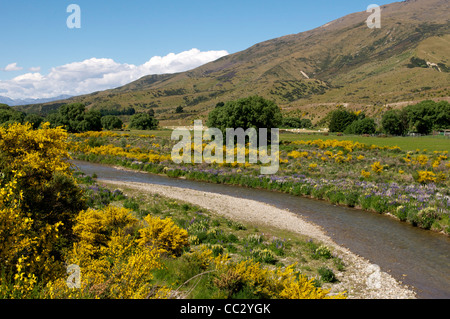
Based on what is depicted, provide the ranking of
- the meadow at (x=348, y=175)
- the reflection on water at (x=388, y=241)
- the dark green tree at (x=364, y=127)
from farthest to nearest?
the dark green tree at (x=364, y=127)
the meadow at (x=348, y=175)
the reflection on water at (x=388, y=241)

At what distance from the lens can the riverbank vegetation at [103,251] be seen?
24.5 feet

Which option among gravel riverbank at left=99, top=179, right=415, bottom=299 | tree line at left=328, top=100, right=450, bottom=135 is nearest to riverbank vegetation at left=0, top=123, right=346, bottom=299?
gravel riverbank at left=99, top=179, right=415, bottom=299

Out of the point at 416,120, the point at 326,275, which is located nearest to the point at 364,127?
the point at 416,120

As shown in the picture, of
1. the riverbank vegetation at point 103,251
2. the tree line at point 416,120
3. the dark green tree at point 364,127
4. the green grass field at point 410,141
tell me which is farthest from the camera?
the dark green tree at point 364,127

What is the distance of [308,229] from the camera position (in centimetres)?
1972

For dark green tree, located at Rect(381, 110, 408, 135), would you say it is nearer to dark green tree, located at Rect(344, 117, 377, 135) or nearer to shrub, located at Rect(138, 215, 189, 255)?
dark green tree, located at Rect(344, 117, 377, 135)

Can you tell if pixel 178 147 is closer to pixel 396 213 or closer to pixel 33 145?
pixel 396 213

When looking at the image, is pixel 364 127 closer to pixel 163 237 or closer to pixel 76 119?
pixel 76 119

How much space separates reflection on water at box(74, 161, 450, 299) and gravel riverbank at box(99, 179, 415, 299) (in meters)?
0.70

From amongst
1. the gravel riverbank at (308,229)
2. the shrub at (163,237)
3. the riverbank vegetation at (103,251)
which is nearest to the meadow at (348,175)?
the riverbank vegetation at (103,251)

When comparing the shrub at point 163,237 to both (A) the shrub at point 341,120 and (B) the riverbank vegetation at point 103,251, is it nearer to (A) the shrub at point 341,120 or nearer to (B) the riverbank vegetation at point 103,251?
(B) the riverbank vegetation at point 103,251

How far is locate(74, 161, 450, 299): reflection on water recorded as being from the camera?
509 inches

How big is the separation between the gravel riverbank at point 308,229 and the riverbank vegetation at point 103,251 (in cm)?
87

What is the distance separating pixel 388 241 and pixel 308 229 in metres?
4.70
